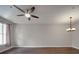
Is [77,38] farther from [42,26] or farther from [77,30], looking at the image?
[42,26]

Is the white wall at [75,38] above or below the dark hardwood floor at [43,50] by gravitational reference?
above

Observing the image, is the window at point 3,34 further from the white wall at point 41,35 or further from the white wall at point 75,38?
the white wall at point 75,38

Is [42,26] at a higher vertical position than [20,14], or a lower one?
lower

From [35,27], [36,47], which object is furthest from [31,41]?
[35,27]

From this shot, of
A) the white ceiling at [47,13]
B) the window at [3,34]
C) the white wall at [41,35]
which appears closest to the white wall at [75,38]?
the white wall at [41,35]

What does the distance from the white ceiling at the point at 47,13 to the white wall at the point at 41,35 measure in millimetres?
80

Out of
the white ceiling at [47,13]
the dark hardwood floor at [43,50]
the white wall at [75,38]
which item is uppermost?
the white ceiling at [47,13]

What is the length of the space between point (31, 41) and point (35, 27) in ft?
0.76

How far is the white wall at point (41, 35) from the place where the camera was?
121cm

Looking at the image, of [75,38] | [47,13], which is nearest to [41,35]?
[47,13]

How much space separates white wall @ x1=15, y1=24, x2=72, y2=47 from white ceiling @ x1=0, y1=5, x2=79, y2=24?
0.26ft

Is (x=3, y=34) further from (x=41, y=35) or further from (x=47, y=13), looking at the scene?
(x=47, y=13)

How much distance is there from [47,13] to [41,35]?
0.36 meters
